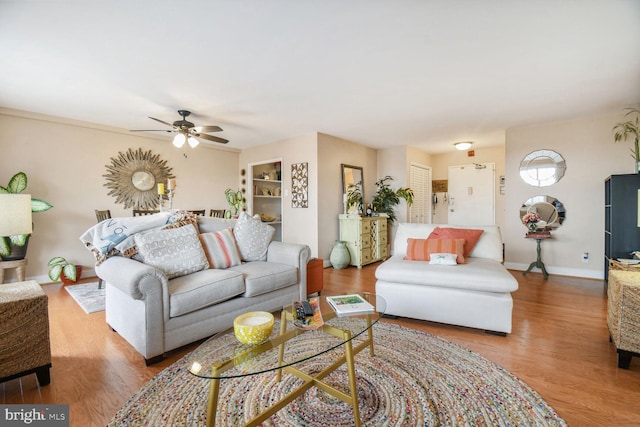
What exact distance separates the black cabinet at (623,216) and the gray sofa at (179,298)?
3788 millimetres

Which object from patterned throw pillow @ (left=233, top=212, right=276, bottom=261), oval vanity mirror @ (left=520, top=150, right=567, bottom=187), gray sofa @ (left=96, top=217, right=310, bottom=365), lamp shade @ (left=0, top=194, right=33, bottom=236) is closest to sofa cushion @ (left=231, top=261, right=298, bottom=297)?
gray sofa @ (left=96, top=217, right=310, bottom=365)

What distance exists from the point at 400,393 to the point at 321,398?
1.44ft

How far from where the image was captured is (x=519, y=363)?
6.32 feet

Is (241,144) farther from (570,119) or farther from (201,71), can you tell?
(570,119)

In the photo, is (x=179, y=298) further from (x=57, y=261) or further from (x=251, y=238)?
(x=57, y=261)

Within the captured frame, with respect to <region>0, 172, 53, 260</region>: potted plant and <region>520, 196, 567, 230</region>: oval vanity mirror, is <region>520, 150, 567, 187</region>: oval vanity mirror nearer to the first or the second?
<region>520, 196, 567, 230</region>: oval vanity mirror

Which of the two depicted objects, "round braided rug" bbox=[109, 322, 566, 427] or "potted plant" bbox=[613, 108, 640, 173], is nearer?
"round braided rug" bbox=[109, 322, 566, 427]

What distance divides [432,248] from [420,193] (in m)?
4.00

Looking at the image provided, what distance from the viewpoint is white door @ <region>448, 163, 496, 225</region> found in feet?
20.7

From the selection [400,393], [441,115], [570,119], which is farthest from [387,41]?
[570,119]

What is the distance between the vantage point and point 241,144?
5.73 metres

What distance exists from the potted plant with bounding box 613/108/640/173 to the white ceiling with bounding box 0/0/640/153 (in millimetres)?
261

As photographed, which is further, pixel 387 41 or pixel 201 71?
pixel 201 71

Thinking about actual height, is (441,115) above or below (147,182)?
above
